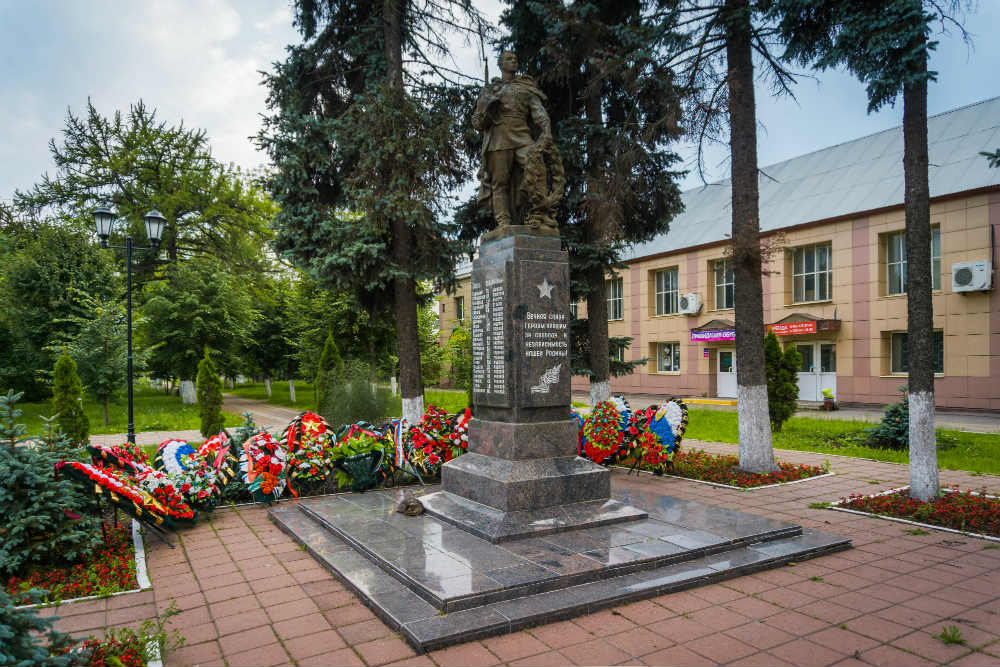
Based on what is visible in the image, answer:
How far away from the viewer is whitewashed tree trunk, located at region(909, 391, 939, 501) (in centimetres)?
656

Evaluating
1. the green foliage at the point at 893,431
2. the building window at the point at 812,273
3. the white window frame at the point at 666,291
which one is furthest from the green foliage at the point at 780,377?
the white window frame at the point at 666,291

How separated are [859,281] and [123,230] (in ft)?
91.8

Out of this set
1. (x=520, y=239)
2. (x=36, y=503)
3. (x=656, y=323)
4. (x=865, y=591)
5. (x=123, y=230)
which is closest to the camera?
(x=865, y=591)

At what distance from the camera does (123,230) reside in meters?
24.8

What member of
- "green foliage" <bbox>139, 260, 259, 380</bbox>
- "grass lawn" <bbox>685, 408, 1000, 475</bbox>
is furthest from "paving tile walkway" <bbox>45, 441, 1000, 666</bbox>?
"green foliage" <bbox>139, 260, 259, 380</bbox>

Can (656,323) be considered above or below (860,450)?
above

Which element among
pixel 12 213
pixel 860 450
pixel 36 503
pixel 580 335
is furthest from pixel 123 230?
pixel 860 450

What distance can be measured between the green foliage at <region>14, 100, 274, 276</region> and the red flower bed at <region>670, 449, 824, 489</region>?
66.5ft

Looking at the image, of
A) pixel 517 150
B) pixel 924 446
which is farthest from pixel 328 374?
pixel 924 446

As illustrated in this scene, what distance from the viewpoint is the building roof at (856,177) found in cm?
1839

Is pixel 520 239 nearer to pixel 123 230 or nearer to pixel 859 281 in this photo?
pixel 859 281

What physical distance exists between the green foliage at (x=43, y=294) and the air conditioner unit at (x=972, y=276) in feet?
85.1

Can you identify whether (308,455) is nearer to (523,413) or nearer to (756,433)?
(523,413)

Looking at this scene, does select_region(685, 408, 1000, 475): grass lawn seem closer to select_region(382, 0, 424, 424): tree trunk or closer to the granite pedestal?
select_region(382, 0, 424, 424): tree trunk
